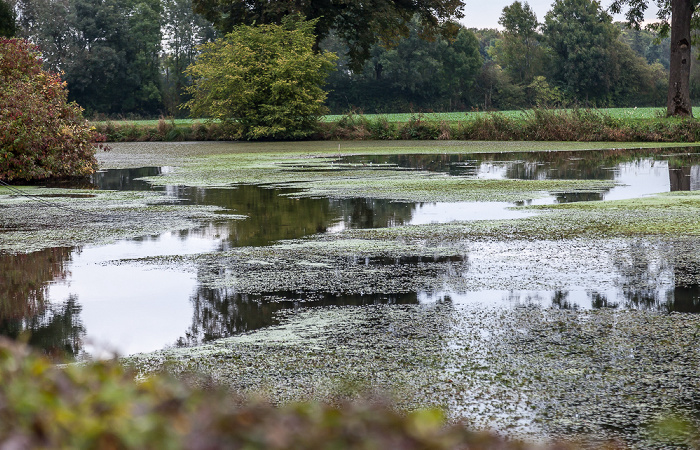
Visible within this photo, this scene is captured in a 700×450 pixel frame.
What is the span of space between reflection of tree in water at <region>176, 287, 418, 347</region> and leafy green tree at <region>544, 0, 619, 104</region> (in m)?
79.0

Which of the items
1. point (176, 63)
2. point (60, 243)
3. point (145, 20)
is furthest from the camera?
point (176, 63)

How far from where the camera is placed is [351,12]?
44594mm

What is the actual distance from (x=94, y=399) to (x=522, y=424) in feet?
9.17

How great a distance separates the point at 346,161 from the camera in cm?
2598

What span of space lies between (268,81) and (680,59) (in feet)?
66.9

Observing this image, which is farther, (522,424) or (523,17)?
(523,17)

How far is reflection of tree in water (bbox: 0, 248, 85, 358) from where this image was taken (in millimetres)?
5797

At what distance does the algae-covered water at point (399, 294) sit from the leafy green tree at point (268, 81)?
2479 centimetres

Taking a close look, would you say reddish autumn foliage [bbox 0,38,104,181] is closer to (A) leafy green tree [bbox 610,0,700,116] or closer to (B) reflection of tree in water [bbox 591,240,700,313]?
(B) reflection of tree in water [bbox 591,240,700,313]

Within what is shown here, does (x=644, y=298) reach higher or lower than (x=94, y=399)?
lower

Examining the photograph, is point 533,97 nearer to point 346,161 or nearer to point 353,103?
point 353,103

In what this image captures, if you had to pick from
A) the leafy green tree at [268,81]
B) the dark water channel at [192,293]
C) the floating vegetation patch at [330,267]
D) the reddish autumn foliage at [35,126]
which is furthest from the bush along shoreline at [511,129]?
the floating vegetation patch at [330,267]

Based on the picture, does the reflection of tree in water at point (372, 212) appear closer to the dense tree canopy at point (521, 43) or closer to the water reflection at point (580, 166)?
the water reflection at point (580, 166)

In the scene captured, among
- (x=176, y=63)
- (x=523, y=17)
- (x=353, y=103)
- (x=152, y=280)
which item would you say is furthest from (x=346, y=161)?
(x=523, y=17)
